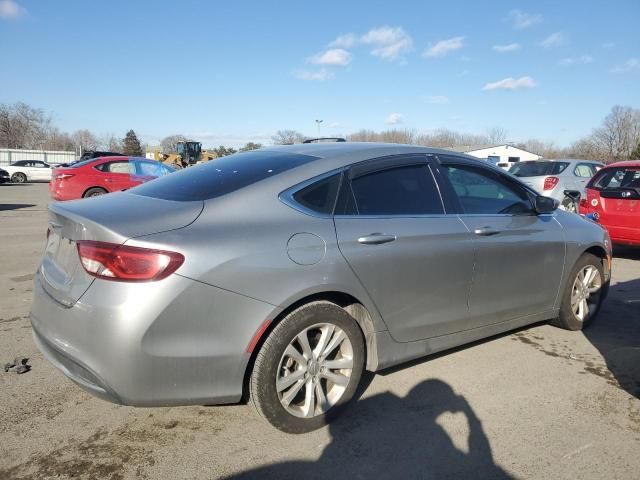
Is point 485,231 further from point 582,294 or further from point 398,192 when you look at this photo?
point 582,294

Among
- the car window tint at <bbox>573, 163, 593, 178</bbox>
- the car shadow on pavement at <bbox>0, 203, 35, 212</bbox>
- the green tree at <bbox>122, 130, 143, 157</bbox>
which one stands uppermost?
the green tree at <bbox>122, 130, 143, 157</bbox>

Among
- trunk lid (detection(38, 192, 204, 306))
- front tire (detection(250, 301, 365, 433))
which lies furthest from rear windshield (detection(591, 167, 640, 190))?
trunk lid (detection(38, 192, 204, 306))

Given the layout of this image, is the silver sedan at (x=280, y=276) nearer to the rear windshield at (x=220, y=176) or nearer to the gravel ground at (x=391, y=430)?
the rear windshield at (x=220, y=176)

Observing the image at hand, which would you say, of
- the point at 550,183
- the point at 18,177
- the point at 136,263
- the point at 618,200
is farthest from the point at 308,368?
the point at 18,177

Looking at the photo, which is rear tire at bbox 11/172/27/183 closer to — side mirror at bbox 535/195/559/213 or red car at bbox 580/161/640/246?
red car at bbox 580/161/640/246

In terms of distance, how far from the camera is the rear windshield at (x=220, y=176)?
2912 millimetres

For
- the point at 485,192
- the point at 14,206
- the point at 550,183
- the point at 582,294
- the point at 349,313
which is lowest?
the point at 14,206

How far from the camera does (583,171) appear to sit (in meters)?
13.4

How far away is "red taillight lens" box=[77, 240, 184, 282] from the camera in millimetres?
2348

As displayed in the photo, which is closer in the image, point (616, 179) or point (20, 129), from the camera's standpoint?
point (616, 179)

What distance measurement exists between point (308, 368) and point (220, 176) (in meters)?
1.33

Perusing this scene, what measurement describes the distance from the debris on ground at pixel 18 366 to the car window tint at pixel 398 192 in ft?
8.53

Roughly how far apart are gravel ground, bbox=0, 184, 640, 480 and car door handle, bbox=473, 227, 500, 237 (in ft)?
3.34

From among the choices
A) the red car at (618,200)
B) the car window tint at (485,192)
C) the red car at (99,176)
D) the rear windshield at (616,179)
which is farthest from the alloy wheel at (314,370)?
the red car at (99,176)
